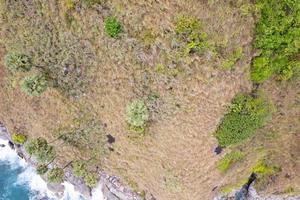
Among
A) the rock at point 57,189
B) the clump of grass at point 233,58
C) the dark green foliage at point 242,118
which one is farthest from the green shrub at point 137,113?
the rock at point 57,189

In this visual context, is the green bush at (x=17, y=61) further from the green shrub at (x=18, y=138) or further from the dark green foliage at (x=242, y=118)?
the dark green foliage at (x=242, y=118)

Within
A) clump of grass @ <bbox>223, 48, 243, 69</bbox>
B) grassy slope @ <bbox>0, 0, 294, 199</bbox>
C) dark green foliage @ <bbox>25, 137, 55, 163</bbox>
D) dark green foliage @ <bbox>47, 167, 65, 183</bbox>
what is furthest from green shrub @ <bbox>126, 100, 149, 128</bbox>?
dark green foliage @ <bbox>47, 167, 65, 183</bbox>

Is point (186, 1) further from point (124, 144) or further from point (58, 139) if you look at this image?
point (58, 139)

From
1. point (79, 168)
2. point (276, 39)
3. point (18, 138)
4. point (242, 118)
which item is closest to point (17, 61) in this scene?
point (18, 138)

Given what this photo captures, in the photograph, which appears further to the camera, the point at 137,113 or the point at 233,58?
the point at 137,113

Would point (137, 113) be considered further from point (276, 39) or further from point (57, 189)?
point (57, 189)

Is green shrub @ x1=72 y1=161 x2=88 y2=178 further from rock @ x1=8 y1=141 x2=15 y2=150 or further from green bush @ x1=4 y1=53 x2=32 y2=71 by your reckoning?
green bush @ x1=4 y1=53 x2=32 y2=71

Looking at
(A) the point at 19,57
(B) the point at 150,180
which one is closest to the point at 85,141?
(B) the point at 150,180
